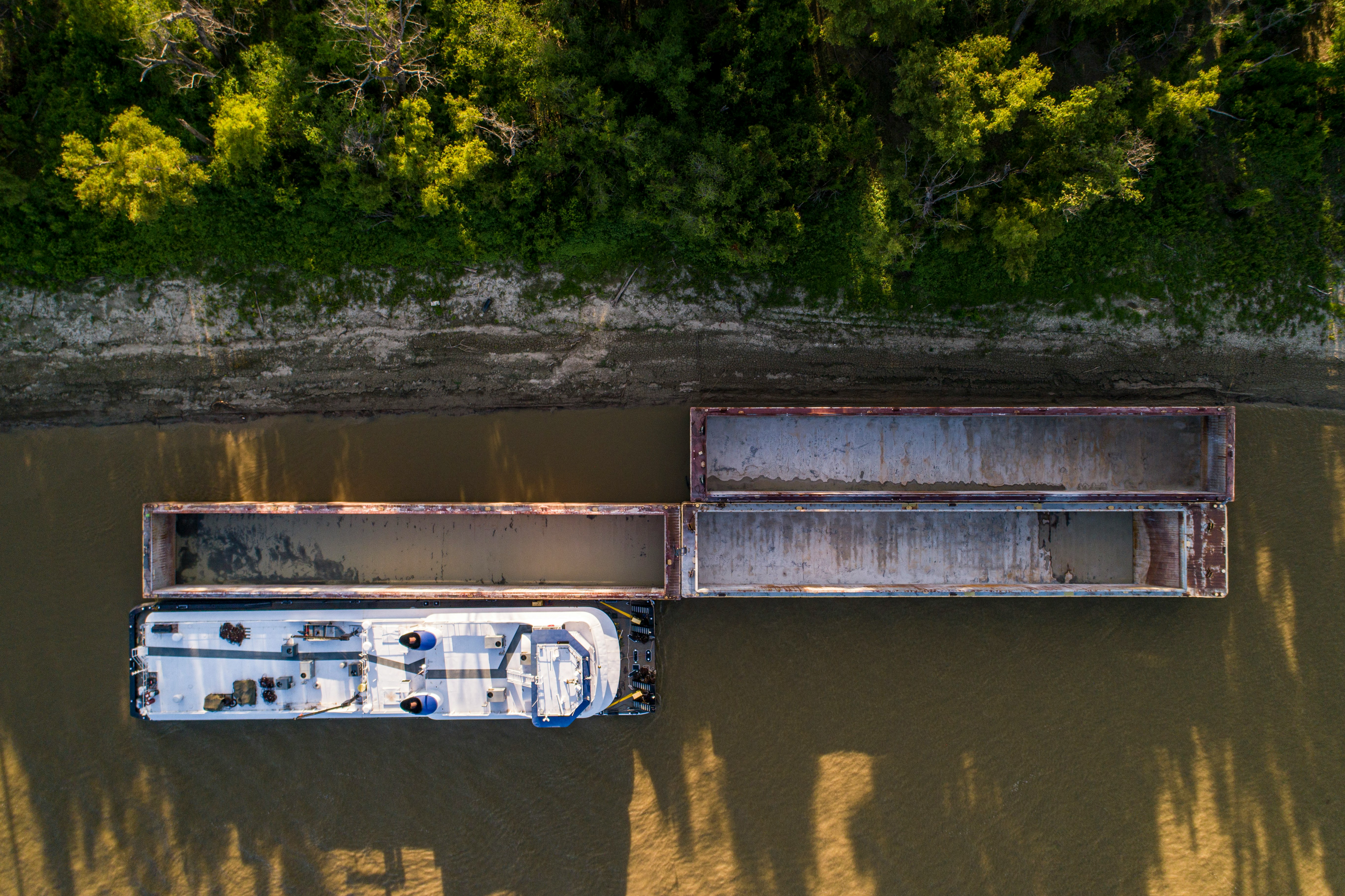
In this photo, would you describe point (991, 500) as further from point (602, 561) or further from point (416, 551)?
point (416, 551)

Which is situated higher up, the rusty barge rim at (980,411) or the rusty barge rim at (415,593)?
the rusty barge rim at (980,411)

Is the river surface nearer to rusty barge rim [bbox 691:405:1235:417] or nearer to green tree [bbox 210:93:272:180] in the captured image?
rusty barge rim [bbox 691:405:1235:417]

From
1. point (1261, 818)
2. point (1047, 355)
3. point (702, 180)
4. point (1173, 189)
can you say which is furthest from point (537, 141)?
point (1261, 818)

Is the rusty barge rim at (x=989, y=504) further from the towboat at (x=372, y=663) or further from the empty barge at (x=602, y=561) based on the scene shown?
the towboat at (x=372, y=663)

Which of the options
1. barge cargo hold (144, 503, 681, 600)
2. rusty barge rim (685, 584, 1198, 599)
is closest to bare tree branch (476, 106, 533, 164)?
barge cargo hold (144, 503, 681, 600)

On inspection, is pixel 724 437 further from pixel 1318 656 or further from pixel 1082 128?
pixel 1318 656

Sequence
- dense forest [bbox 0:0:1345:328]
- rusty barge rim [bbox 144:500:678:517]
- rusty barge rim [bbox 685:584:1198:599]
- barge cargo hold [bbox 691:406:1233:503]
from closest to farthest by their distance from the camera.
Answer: dense forest [bbox 0:0:1345:328], rusty barge rim [bbox 685:584:1198:599], rusty barge rim [bbox 144:500:678:517], barge cargo hold [bbox 691:406:1233:503]

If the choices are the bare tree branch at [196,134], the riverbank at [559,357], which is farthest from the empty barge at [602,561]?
the bare tree branch at [196,134]
